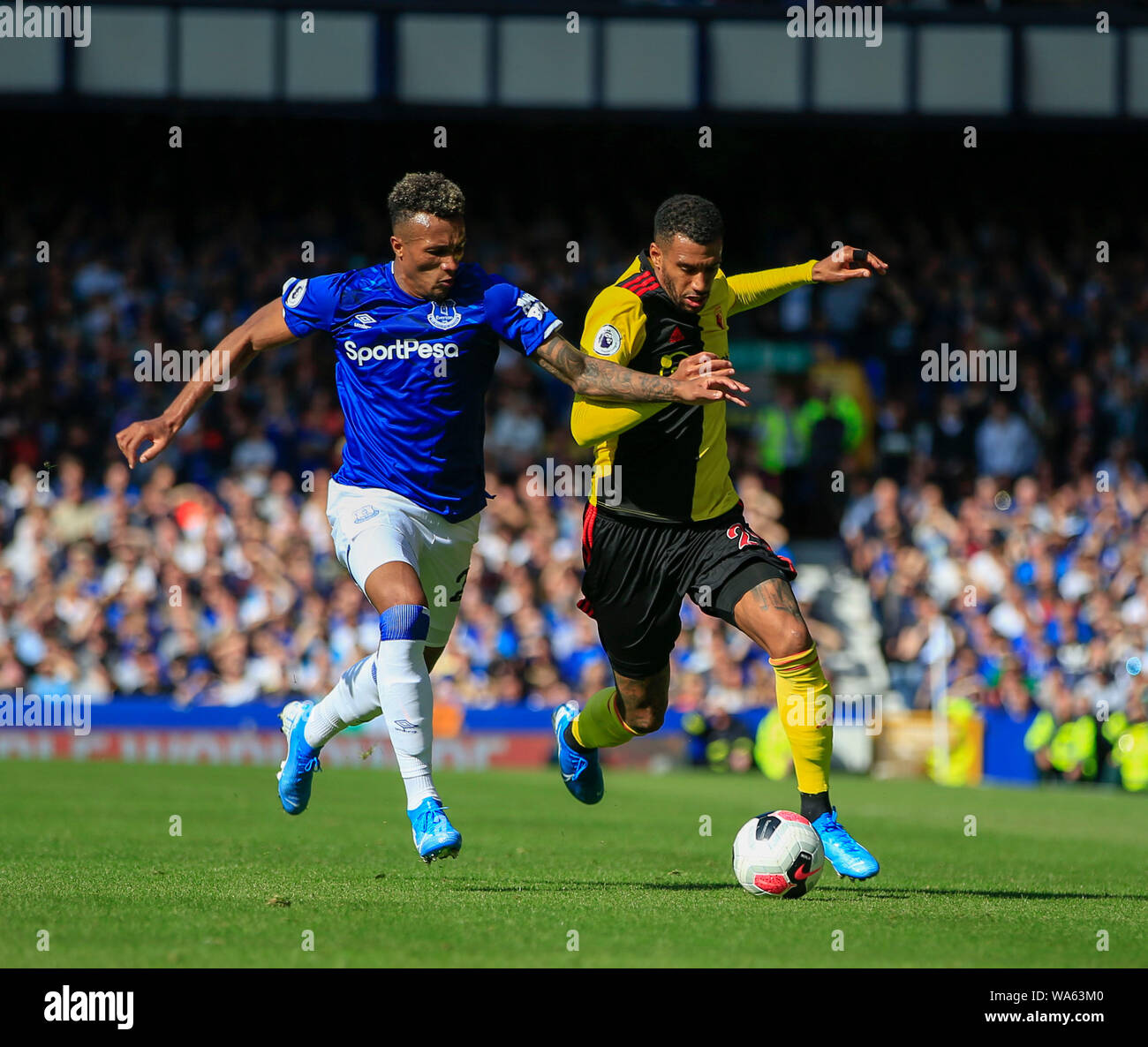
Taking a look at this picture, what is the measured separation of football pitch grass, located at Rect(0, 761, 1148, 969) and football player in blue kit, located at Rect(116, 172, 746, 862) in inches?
34.4

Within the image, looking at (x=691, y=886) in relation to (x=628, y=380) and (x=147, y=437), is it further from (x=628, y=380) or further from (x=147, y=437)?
(x=147, y=437)

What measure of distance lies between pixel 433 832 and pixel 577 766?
2261mm

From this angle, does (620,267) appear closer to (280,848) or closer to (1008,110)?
(1008,110)

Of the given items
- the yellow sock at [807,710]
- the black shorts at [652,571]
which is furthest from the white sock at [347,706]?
the yellow sock at [807,710]

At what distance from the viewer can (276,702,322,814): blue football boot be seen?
852 cm

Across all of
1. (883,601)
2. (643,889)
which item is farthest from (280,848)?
(883,601)

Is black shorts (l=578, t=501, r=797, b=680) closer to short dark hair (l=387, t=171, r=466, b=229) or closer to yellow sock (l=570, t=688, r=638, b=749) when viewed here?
yellow sock (l=570, t=688, r=638, b=749)

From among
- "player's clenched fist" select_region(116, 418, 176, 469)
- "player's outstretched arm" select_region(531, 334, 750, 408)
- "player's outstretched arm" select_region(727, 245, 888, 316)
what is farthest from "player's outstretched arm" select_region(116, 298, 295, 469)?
"player's outstretched arm" select_region(727, 245, 888, 316)

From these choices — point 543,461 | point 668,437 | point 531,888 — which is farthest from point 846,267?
point 543,461

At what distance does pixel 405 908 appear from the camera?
6.71 meters

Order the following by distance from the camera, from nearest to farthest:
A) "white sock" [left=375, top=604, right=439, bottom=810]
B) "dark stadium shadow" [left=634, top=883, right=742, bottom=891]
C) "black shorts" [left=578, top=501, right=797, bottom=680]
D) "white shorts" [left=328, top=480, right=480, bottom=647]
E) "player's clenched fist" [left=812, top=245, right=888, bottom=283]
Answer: "white sock" [left=375, top=604, right=439, bottom=810], "dark stadium shadow" [left=634, top=883, right=742, bottom=891], "white shorts" [left=328, top=480, right=480, bottom=647], "black shorts" [left=578, top=501, right=797, bottom=680], "player's clenched fist" [left=812, top=245, right=888, bottom=283]

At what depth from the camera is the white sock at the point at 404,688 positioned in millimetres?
7625

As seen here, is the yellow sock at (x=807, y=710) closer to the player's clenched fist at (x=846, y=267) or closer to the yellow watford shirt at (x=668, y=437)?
the yellow watford shirt at (x=668, y=437)

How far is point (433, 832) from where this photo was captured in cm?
714
